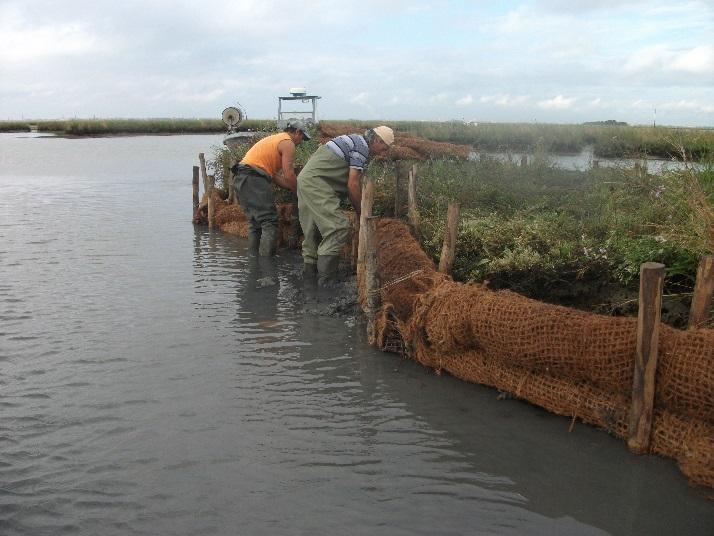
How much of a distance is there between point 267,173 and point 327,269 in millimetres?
2181

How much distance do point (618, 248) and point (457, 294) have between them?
2.27m

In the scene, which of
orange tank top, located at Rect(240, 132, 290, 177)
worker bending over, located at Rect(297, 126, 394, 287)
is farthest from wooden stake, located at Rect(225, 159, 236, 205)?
worker bending over, located at Rect(297, 126, 394, 287)

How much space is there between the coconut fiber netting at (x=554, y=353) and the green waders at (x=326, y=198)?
244cm

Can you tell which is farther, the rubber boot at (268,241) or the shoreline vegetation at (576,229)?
the rubber boot at (268,241)

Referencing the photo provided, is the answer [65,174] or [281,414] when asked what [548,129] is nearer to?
[65,174]

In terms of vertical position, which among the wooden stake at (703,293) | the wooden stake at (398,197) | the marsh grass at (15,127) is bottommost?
the wooden stake at (703,293)

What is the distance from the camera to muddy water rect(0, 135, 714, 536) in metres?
4.43

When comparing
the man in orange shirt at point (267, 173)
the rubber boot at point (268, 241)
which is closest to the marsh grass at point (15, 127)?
the rubber boot at point (268, 241)

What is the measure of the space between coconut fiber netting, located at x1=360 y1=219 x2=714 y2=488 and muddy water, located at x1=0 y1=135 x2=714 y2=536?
0.17 meters

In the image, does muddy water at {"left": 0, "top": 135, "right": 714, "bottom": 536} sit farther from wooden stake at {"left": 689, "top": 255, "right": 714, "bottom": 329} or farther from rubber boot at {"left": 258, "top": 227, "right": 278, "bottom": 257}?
rubber boot at {"left": 258, "top": 227, "right": 278, "bottom": 257}

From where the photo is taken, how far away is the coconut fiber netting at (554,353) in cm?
471

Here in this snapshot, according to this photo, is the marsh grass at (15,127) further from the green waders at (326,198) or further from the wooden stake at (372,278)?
the wooden stake at (372,278)

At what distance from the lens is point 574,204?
33.8 ft

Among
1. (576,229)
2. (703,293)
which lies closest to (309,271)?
(576,229)
